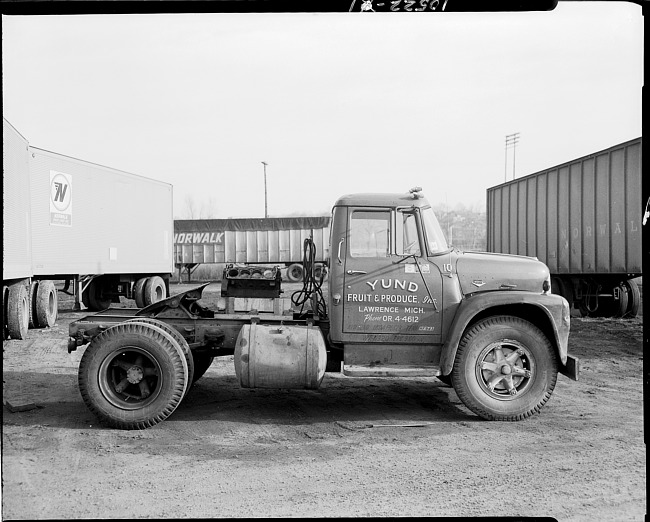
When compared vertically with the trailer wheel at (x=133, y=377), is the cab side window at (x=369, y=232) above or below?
above

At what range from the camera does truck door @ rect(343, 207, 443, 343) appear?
6.25 metres

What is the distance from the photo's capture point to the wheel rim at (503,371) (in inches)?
243

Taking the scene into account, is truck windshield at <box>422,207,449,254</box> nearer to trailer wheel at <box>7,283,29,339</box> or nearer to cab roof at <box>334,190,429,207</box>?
cab roof at <box>334,190,429,207</box>

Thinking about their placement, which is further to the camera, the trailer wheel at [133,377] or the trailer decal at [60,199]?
the trailer decal at [60,199]

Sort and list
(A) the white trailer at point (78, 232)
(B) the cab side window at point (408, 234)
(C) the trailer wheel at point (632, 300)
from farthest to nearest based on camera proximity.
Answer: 1. (C) the trailer wheel at point (632, 300)
2. (A) the white trailer at point (78, 232)
3. (B) the cab side window at point (408, 234)

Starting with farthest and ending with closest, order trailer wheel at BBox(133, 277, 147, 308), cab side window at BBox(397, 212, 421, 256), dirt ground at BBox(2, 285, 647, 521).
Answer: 1. trailer wheel at BBox(133, 277, 147, 308)
2. cab side window at BBox(397, 212, 421, 256)
3. dirt ground at BBox(2, 285, 647, 521)

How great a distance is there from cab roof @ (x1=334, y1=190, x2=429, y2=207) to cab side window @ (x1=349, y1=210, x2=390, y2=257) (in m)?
0.09

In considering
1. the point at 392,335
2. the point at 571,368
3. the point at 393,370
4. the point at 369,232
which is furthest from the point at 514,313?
the point at 369,232

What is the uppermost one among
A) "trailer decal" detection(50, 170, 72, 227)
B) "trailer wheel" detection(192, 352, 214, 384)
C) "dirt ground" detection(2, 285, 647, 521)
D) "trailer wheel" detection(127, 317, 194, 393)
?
"trailer decal" detection(50, 170, 72, 227)

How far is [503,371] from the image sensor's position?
6.17m

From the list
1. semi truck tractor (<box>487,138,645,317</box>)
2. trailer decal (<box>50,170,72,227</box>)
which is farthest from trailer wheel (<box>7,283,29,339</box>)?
semi truck tractor (<box>487,138,645,317</box>)

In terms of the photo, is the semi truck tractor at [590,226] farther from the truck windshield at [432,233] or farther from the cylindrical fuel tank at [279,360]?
the cylindrical fuel tank at [279,360]

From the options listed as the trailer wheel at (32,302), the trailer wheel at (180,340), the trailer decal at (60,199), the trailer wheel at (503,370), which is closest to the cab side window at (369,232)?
the trailer wheel at (503,370)

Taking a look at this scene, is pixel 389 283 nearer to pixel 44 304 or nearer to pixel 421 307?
pixel 421 307
